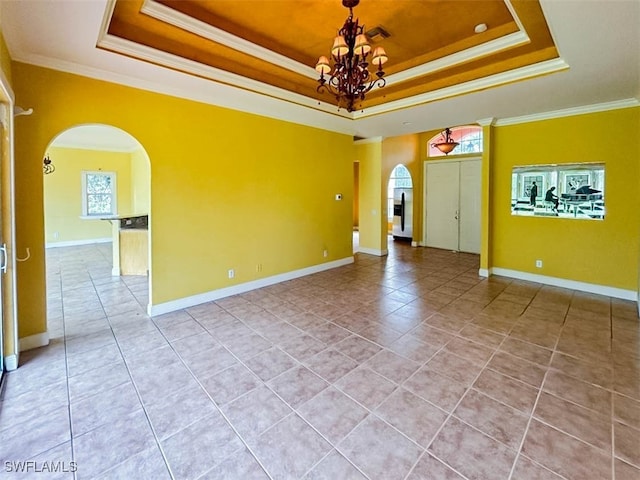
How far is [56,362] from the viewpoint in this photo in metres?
2.94

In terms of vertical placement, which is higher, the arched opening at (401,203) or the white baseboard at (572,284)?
the arched opening at (401,203)

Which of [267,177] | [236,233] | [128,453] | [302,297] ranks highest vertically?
[267,177]

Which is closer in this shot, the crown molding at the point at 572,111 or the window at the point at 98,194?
the crown molding at the point at 572,111

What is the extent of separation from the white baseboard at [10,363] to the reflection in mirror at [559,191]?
7225mm

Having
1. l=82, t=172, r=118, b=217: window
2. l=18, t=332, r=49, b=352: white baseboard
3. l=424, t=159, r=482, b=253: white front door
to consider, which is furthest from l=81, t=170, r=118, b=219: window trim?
l=424, t=159, r=482, b=253: white front door

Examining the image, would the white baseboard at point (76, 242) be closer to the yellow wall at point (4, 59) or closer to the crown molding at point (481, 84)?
the yellow wall at point (4, 59)

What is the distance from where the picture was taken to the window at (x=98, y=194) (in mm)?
9078

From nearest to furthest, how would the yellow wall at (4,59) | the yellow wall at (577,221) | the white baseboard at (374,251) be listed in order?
the yellow wall at (4,59), the yellow wall at (577,221), the white baseboard at (374,251)

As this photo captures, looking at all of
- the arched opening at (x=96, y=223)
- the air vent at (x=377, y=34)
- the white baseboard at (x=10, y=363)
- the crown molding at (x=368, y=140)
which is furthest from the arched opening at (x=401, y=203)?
the white baseboard at (x=10, y=363)

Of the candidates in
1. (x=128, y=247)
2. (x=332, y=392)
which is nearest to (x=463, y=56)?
(x=332, y=392)

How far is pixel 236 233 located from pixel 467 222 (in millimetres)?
6023

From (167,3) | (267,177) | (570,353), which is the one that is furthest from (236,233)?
(570,353)

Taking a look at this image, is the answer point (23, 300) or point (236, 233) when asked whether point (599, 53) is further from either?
point (23, 300)

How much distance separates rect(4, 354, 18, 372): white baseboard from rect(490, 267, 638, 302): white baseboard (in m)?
6.91
